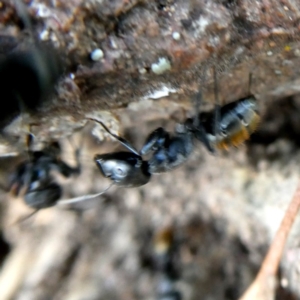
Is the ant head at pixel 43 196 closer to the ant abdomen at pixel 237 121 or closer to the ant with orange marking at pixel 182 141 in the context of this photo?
the ant with orange marking at pixel 182 141

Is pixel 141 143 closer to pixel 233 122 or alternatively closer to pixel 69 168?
pixel 69 168

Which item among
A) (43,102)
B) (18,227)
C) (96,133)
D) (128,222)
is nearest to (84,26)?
(43,102)

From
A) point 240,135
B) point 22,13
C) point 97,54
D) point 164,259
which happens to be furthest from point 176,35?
point 164,259

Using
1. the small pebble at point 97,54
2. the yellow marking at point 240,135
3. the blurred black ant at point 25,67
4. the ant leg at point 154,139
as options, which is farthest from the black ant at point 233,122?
the blurred black ant at point 25,67

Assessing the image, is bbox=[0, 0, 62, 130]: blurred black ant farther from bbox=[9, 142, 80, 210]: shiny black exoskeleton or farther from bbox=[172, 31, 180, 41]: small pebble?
bbox=[9, 142, 80, 210]: shiny black exoskeleton

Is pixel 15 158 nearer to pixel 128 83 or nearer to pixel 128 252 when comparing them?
pixel 128 252

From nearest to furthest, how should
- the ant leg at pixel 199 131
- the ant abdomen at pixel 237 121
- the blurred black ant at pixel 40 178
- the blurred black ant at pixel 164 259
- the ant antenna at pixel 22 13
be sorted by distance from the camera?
1. the ant antenna at pixel 22 13
2. the ant abdomen at pixel 237 121
3. the ant leg at pixel 199 131
4. the blurred black ant at pixel 40 178
5. the blurred black ant at pixel 164 259

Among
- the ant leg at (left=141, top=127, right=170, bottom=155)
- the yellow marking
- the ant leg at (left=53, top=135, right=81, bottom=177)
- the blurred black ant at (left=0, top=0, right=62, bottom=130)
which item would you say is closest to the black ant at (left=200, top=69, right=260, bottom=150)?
the yellow marking
